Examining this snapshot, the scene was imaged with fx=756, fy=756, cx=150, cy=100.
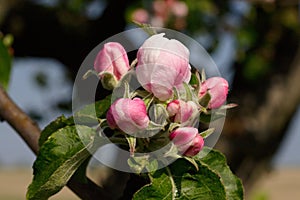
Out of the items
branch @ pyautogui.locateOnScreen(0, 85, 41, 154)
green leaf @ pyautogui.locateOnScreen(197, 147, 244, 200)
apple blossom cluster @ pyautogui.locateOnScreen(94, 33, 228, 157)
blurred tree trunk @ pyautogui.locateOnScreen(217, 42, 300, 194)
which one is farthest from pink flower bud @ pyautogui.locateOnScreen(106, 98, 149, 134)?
blurred tree trunk @ pyautogui.locateOnScreen(217, 42, 300, 194)

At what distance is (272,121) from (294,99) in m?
0.25

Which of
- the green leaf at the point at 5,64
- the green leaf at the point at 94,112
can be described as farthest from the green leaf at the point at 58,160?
the green leaf at the point at 5,64

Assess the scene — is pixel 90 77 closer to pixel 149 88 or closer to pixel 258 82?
pixel 149 88

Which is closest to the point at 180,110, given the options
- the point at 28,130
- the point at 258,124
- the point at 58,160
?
the point at 58,160

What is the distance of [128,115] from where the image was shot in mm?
834

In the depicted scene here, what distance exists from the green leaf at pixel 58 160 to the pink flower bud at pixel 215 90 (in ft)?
0.47

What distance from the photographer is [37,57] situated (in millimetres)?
4379

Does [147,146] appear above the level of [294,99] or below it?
above

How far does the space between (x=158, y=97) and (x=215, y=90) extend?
7 centimetres

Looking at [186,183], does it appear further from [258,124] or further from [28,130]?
[258,124]

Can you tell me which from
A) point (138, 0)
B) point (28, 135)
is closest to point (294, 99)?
point (138, 0)

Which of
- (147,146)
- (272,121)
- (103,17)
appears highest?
(147,146)

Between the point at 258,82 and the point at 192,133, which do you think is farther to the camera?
the point at 258,82

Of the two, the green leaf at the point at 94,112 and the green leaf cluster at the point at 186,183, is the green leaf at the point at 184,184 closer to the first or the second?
the green leaf cluster at the point at 186,183
